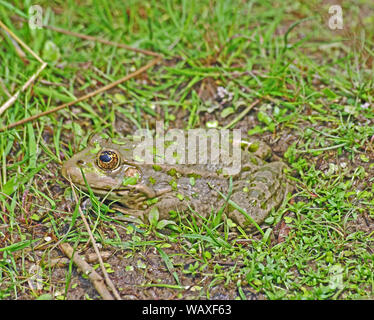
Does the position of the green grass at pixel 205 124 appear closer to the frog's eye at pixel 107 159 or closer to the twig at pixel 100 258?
the twig at pixel 100 258

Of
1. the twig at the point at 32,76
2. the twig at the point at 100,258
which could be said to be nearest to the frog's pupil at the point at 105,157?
the twig at the point at 100,258

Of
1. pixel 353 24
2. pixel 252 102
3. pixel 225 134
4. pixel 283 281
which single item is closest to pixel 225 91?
pixel 252 102

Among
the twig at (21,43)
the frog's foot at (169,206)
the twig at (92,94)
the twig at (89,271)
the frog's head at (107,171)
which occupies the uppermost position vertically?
the twig at (21,43)

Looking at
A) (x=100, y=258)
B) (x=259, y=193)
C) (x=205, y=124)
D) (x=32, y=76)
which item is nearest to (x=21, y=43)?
(x=32, y=76)

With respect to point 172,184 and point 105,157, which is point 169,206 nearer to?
point 172,184

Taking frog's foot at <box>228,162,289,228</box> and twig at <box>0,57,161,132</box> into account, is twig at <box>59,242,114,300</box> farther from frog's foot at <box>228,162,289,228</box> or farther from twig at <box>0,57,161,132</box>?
twig at <box>0,57,161,132</box>

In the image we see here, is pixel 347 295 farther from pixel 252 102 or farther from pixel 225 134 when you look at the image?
pixel 252 102
